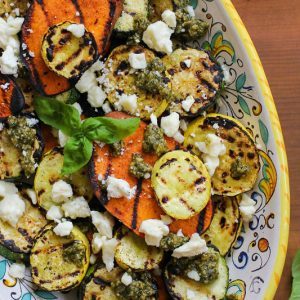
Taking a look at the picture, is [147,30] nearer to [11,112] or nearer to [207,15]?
[207,15]

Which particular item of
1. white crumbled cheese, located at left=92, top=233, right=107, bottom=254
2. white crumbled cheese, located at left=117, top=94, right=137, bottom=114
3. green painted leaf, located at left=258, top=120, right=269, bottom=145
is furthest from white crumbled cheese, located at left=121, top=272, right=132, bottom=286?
green painted leaf, located at left=258, top=120, right=269, bottom=145

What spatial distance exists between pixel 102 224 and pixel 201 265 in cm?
36

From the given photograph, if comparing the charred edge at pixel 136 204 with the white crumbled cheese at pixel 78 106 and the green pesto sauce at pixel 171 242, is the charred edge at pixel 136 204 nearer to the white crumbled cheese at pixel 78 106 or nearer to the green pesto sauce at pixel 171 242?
the green pesto sauce at pixel 171 242

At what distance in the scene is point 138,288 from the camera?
6.31 ft

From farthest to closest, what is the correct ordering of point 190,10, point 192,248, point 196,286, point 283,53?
point 283,53, point 190,10, point 196,286, point 192,248

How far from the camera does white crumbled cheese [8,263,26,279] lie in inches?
79.7

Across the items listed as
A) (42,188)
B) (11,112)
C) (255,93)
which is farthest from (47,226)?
(255,93)

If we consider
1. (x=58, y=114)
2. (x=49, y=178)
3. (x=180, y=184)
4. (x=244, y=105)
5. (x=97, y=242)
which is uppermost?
(x=244, y=105)

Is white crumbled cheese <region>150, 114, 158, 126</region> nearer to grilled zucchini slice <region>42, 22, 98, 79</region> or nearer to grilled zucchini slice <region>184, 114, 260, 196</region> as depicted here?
grilled zucchini slice <region>184, 114, 260, 196</region>

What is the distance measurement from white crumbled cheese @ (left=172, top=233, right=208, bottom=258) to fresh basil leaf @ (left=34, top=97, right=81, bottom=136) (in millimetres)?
523

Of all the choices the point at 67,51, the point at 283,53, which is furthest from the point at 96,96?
the point at 283,53

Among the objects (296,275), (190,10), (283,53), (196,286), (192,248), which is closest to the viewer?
(192,248)

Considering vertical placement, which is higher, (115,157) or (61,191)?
(115,157)

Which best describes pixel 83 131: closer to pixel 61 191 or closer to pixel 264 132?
pixel 61 191
